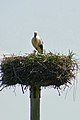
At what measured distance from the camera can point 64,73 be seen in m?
8.34

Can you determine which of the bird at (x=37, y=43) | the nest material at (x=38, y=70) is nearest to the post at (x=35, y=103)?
the nest material at (x=38, y=70)

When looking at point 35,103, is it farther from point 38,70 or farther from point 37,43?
point 37,43

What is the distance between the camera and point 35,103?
8039 millimetres

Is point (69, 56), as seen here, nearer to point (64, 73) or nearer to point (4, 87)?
point (64, 73)

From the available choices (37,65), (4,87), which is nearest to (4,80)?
(4,87)

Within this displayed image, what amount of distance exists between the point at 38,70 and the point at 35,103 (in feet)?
2.01

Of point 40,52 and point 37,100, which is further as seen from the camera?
point 40,52

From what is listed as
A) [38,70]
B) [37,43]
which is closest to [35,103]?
[38,70]

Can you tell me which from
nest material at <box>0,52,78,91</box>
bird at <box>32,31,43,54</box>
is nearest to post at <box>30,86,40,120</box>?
nest material at <box>0,52,78,91</box>

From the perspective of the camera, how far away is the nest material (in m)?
8.20

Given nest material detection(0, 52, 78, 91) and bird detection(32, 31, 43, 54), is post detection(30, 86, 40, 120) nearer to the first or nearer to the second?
nest material detection(0, 52, 78, 91)

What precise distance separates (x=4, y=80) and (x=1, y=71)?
22cm

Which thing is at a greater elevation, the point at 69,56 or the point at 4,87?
the point at 69,56

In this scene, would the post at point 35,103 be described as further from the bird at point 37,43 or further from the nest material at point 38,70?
the bird at point 37,43
